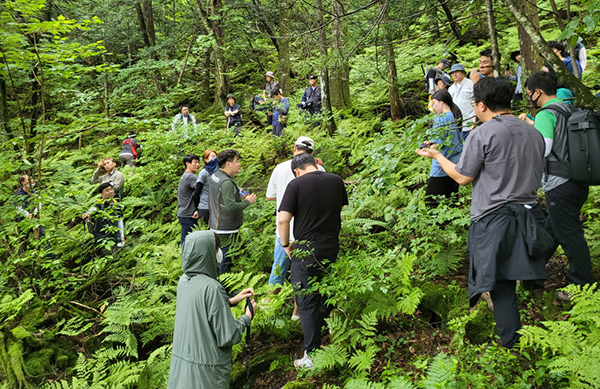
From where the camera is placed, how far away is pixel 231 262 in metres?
5.88

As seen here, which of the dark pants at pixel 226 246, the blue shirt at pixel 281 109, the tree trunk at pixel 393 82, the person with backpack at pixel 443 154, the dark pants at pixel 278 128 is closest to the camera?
the person with backpack at pixel 443 154

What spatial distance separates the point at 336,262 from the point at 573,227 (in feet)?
6.96

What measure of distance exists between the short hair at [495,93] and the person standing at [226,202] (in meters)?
3.42

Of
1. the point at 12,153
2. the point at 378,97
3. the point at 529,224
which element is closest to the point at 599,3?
the point at 529,224

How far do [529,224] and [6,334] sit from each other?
6.17 metres

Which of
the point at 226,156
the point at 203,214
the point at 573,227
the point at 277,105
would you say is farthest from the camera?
the point at 277,105

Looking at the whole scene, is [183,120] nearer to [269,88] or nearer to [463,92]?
[269,88]

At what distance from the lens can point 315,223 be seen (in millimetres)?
3805

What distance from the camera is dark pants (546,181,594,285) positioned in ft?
11.2

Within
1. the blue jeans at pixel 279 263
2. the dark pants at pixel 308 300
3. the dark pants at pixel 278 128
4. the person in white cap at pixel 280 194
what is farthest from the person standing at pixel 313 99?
the dark pants at pixel 308 300

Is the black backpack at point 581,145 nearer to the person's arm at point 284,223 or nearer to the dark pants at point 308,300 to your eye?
the dark pants at point 308,300

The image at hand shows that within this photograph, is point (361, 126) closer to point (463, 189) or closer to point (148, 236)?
point (463, 189)

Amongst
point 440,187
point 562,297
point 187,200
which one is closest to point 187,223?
point 187,200

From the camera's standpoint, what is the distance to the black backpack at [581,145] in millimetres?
3166
